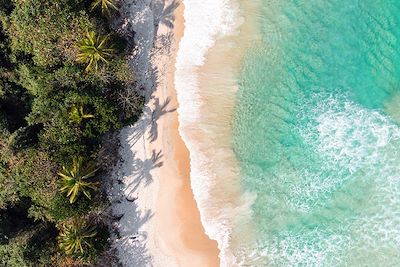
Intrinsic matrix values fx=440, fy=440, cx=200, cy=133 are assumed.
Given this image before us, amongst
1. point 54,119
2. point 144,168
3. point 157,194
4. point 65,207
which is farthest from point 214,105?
point 65,207

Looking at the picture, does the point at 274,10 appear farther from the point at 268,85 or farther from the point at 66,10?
the point at 66,10

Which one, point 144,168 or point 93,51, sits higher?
point 93,51

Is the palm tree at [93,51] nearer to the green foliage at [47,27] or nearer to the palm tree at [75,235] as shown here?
the green foliage at [47,27]

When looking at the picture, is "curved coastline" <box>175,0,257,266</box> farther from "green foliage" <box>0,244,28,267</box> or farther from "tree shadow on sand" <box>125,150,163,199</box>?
"green foliage" <box>0,244,28,267</box>

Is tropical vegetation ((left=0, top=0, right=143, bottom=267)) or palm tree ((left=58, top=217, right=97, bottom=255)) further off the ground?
tropical vegetation ((left=0, top=0, right=143, bottom=267))

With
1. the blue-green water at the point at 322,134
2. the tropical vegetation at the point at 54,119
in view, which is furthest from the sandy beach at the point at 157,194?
the blue-green water at the point at 322,134

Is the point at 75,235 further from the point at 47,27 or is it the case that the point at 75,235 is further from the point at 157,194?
the point at 47,27

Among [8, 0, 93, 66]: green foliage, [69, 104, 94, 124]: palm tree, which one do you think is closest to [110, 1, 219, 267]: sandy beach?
[69, 104, 94, 124]: palm tree
